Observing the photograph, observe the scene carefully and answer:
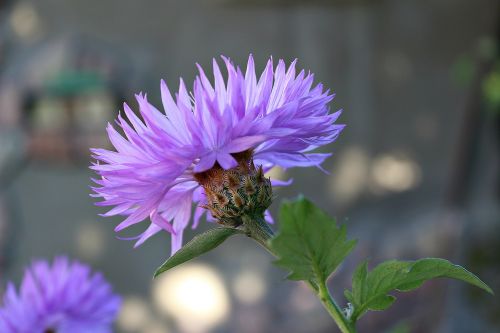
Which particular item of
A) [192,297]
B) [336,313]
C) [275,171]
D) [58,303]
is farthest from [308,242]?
[192,297]

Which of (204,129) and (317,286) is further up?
(204,129)

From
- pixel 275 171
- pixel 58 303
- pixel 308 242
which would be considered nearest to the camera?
pixel 308 242

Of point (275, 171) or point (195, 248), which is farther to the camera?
point (275, 171)

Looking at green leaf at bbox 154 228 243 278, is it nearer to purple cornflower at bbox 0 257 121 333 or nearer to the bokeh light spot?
purple cornflower at bbox 0 257 121 333

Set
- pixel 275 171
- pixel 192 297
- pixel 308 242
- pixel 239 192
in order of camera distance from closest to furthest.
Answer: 1. pixel 308 242
2. pixel 239 192
3. pixel 275 171
4. pixel 192 297

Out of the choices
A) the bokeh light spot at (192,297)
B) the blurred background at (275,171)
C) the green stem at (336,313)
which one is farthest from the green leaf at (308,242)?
the bokeh light spot at (192,297)

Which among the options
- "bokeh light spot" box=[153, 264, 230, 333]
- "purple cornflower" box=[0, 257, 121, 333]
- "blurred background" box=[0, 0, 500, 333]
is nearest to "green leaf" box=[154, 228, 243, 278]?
"purple cornflower" box=[0, 257, 121, 333]

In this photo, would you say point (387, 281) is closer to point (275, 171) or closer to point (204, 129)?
point (204, 129)

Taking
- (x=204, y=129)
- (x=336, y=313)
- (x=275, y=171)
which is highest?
(x=204, y=129)

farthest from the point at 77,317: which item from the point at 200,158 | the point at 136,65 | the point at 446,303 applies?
the point at 136,65
